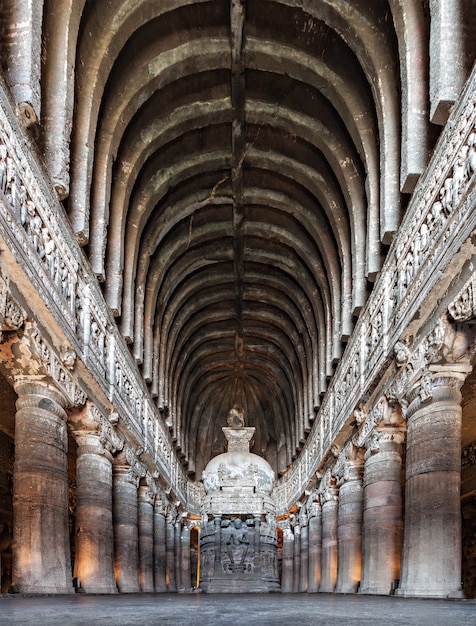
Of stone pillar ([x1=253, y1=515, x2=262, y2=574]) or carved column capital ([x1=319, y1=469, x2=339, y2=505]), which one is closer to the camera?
carved column capital ([x1=319, y1=469, x2=339, y2=505])

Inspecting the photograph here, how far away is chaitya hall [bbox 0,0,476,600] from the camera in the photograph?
926cm

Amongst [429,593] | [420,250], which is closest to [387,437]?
[420,250]

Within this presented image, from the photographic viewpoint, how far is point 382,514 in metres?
12.5

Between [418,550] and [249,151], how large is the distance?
1215 cm

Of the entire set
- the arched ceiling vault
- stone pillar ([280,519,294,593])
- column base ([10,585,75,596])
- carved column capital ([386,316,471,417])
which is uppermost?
the arched ceiling vault

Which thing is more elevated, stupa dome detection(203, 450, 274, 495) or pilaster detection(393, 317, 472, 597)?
pilaster detection(393, 317, 472, 597)

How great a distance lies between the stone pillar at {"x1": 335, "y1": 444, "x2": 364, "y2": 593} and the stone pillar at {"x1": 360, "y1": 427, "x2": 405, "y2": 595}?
2420 millimetres

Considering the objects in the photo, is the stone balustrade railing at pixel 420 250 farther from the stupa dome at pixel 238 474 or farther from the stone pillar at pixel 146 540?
the stupa dome at pixel 238 474

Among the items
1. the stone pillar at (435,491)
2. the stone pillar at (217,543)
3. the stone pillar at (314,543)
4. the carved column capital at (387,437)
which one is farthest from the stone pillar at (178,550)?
the stone pillar at (435,491)

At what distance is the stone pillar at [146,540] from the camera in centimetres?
1815

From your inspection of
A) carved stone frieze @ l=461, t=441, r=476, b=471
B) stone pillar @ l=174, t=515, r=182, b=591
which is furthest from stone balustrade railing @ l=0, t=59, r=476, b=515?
stone pillar @ l=174, t=515, r=182, b=591

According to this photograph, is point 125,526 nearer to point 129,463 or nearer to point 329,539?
point 129,463

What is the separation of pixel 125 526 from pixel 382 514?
20.6ft

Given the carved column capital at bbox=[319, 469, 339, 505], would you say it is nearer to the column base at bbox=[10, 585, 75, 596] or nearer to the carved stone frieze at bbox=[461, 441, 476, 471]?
the carved stone frieze at bbox=[461, 441, 476, 471]
